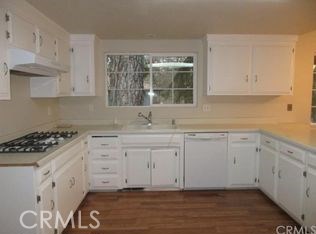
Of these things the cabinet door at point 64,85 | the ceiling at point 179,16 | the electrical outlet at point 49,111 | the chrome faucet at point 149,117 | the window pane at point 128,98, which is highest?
the ceiling at point 179,16

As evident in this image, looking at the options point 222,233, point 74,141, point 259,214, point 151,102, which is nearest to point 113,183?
point 74,141

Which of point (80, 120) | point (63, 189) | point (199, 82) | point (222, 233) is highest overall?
point (199, 82)

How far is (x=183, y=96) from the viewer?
4.29m

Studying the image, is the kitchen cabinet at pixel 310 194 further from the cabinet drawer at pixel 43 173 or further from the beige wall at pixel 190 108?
the cabinet drawer at pixel 43 173

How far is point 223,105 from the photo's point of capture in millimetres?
4207

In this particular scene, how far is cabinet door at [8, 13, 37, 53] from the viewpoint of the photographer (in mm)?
2199

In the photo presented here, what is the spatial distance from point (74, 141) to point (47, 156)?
0.75 metres

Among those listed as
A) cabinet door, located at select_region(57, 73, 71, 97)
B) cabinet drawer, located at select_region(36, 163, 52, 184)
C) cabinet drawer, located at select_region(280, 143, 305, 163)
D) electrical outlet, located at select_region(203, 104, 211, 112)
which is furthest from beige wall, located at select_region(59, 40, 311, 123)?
cabinet drawer, located at select_region(36, 163, 52, 184)

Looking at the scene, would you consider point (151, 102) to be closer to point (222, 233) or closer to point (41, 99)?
point (41, 99)

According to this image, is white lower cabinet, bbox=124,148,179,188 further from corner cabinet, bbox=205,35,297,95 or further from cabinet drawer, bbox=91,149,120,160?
corner cabinet, bbox=205,35,297,95

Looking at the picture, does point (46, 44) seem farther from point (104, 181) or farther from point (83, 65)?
point (104, 181)

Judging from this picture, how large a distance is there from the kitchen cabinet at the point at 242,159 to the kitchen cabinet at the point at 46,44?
8.27 ft

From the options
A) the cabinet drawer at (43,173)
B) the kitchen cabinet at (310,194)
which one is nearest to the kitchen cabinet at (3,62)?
the cabinet drawer at (43,173)

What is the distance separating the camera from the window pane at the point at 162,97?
4.27 m
